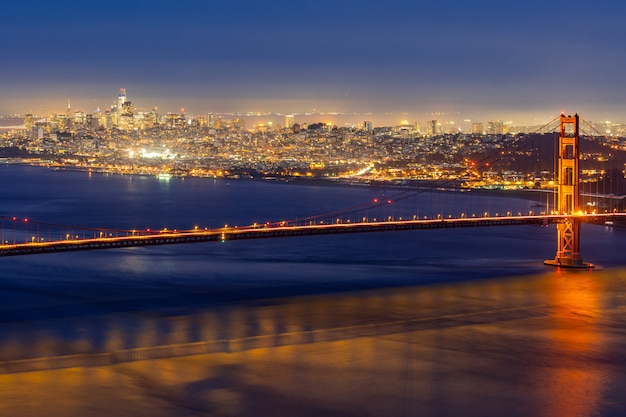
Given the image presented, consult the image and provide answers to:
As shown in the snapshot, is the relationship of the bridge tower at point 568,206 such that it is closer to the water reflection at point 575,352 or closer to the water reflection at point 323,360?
the water reflection at point 575,352

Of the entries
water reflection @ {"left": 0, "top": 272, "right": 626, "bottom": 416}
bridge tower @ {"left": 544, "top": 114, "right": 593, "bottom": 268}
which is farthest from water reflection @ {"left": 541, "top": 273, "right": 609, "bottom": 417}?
bridge tower @ {"left": 544, "top": 114, "right": 593, "bottom": 268}

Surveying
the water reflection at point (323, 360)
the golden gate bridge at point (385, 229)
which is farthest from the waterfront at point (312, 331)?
the golden gate bridge at point (385, 229)

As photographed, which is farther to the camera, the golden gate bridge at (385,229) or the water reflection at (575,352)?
the golden gate bridge at (385,229)

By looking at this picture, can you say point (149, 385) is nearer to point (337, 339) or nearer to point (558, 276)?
point (337, 339)

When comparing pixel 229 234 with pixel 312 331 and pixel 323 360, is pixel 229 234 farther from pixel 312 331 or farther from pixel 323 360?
pixel 323 360

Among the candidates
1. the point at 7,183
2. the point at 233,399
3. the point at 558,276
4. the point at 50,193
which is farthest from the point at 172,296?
the point at 7,183

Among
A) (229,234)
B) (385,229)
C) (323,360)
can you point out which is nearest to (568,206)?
(385,229)
